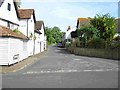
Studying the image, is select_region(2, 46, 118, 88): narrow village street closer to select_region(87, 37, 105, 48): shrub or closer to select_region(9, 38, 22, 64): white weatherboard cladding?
select_region(9, 38, 22, 64): white weatherboard cladding

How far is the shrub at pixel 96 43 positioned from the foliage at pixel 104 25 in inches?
147

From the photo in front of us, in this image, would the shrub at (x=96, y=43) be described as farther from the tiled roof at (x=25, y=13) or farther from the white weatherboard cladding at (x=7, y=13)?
the white weatherboard cladding at (x=7, y=13)

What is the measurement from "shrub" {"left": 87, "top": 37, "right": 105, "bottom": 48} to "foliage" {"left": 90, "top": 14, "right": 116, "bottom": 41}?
3.74 metres

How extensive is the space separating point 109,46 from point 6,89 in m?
24.2

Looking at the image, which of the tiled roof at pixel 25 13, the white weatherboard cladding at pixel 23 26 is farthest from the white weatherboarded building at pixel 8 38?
the tiled roof at pixel 25 13

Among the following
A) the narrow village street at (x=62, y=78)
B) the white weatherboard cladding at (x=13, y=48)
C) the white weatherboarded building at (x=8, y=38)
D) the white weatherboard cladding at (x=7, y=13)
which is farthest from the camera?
the white weatherboard cladding at (x=7, y=13)

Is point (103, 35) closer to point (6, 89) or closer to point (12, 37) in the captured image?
point (12, 37)

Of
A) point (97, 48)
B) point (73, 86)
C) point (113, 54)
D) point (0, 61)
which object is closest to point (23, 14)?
point (97, 48)

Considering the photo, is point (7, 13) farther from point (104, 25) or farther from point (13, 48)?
point (104, 25)

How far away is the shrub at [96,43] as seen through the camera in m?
35.4

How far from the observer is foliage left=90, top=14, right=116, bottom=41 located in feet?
137

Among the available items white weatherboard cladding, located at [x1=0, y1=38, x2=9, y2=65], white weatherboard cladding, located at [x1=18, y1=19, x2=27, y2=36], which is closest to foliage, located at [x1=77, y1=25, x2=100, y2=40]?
white weatherboard cladding, located at [x1=18, y1=19, x2=27, y2=36]

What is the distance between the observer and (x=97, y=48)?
36.1 m

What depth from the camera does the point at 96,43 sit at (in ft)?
121
